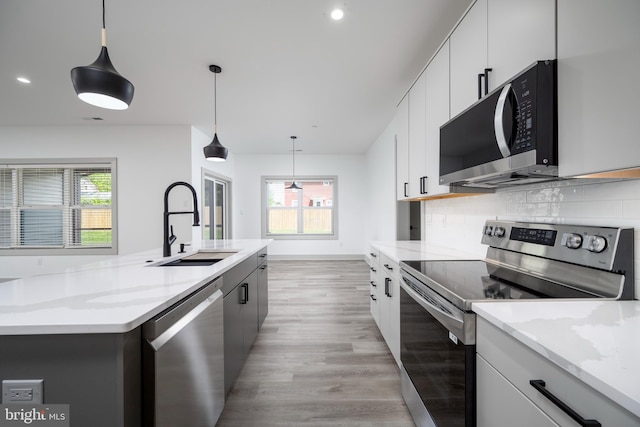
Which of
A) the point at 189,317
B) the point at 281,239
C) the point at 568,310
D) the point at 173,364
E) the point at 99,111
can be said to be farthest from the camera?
the point at 281,239

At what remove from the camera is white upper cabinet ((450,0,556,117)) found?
1063 millimetres

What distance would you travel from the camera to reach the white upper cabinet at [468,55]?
1.44m

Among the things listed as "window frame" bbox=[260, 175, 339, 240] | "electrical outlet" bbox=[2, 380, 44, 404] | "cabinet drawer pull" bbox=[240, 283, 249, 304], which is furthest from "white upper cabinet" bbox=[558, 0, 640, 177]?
"window frame" bbox=[260, 175, 339, 240]

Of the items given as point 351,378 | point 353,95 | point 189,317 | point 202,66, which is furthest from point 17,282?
point 353,95

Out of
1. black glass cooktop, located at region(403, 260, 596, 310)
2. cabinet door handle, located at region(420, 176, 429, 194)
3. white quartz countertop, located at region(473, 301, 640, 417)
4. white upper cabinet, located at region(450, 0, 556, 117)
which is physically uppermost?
white upper cabinet, located at region(450, 0, 556, 117)

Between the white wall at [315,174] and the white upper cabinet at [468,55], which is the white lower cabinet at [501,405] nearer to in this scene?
the white upper cabinet at [468,55]

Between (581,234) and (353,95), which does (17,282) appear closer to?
(581,234)

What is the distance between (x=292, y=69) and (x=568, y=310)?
2754mm

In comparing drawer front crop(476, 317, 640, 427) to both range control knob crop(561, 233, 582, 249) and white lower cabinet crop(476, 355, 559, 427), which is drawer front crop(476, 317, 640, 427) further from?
range control knob crop(561, 233, 582, 249)

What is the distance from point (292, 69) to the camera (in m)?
2.70

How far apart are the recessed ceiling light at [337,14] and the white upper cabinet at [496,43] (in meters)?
0.78

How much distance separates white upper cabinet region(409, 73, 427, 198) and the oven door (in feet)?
3.19

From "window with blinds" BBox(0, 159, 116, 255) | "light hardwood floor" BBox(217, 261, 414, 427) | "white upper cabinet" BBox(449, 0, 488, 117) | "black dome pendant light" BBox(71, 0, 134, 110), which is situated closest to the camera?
"black dome pendant light" BBox(71, 0, 134, 110)

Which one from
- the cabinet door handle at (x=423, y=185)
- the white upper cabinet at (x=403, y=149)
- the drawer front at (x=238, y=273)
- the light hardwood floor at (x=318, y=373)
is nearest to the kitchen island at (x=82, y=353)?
the drawer front at (x=238, y=273)
